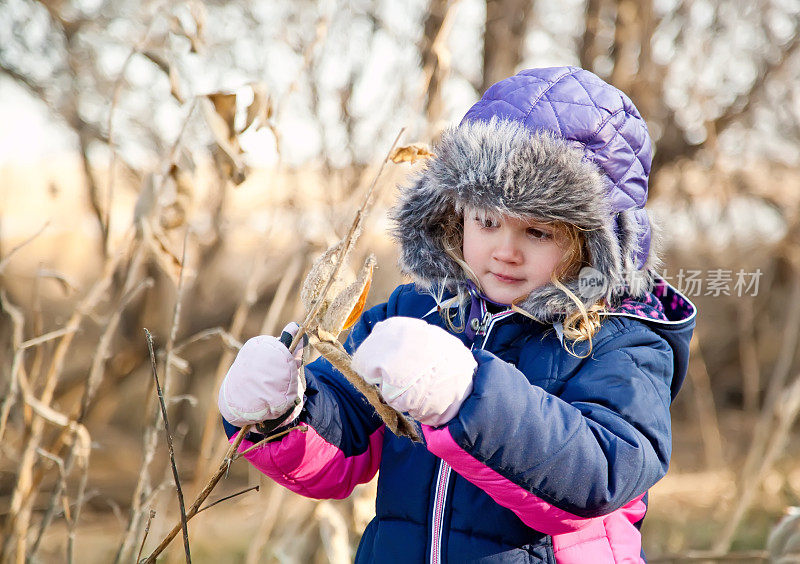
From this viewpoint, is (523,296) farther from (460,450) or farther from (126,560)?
(126,560)

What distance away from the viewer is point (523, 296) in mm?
1161

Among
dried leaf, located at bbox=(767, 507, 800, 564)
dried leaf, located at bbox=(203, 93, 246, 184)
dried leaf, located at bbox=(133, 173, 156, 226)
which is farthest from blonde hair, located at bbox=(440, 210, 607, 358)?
dried leaf, located at bbox=(767, 507, 800, 564)

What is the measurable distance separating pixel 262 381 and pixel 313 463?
25cm

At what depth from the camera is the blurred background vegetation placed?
163 cm

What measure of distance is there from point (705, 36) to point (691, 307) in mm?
2750

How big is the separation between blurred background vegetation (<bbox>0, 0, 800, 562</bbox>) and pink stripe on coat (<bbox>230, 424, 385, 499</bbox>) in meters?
0.35

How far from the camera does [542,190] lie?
1.09 meters

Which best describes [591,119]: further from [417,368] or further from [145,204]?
[145,204]

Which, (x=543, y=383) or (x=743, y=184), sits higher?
(x=543, y=383)

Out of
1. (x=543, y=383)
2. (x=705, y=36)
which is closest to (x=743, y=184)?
(x=705, y=36)

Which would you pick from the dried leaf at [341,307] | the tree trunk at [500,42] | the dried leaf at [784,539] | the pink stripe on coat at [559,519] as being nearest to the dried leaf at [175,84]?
the dried leaf at [341,307]

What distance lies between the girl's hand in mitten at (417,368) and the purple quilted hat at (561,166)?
279mm

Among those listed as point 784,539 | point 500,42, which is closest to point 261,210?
point 500,42

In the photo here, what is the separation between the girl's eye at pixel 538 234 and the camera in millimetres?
1157
